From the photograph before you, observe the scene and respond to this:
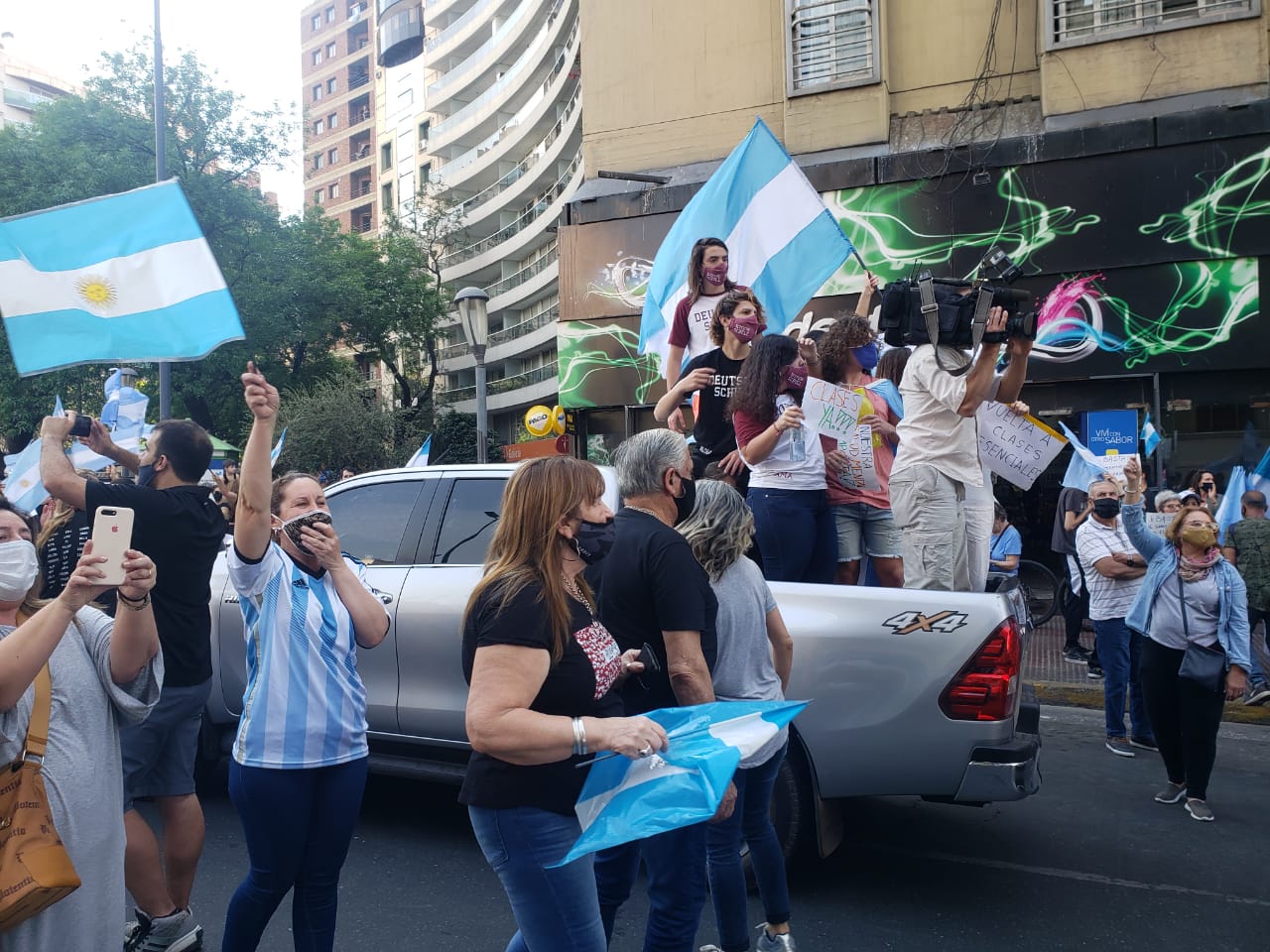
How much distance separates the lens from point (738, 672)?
11.7 feet

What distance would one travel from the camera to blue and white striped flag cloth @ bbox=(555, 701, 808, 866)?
7.45 feet

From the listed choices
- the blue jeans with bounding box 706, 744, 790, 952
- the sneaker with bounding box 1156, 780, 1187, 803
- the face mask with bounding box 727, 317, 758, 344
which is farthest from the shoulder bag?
the blue jeans with bounding box 706, 744, 790, 952

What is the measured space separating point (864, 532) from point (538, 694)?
3326 millimetres

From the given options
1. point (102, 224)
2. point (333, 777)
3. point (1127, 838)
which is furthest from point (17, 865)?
point (1127, 838)

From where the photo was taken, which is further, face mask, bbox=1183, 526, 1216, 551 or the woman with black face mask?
face mask, bbox=1183, 526, 1216, 551

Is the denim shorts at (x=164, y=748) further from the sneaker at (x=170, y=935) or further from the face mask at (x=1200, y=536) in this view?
the face mask at (x=1200, y=536)

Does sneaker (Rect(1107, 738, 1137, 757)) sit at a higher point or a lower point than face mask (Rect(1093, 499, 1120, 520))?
lower

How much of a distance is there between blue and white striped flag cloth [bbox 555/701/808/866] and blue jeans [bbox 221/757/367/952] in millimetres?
1140

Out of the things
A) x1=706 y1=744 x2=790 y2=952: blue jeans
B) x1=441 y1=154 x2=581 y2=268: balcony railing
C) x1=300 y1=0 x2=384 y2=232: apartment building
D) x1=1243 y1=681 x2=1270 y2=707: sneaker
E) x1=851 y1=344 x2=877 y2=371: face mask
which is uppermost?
x1=300 y1=0 x2=384 y2=232: apartment building

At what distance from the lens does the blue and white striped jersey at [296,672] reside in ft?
10.5

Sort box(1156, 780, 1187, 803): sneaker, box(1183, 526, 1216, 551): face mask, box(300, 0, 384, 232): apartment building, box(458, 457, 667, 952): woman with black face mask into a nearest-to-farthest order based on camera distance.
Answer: box(458, 457, 667, 952): woman with black face mask → box(1183, 526, 1216, 551): face mask → box(1156, 780, 1187, 803): sneaker → box(300, 0, 384, 232): apartment building

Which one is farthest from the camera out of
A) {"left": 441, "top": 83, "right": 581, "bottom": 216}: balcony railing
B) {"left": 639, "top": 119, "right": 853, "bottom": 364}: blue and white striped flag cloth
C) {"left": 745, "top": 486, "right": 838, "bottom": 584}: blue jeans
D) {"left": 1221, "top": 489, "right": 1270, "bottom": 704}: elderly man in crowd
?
{"left": 441, "top": 83, "right": 581, "bottom": 216}: balcony railing

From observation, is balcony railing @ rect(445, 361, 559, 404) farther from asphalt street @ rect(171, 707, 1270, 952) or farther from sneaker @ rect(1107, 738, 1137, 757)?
asphalt street @ rect(171, 707, 1270, 952)

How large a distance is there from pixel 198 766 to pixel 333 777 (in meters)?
3.14
